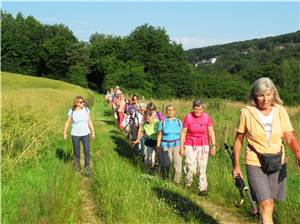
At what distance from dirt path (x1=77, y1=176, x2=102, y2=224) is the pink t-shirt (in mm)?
2118

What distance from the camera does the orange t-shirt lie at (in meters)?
5.42

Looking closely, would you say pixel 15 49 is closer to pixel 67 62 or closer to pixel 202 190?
pixel 67 62

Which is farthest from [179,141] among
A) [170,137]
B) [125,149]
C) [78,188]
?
[125,149]

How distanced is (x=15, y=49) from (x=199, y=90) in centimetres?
3638

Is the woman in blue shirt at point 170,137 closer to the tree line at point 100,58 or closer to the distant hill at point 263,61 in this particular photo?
the tree line at point 100,58

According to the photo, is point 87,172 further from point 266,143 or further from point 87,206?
point 266,143

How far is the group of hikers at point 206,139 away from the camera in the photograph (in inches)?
212

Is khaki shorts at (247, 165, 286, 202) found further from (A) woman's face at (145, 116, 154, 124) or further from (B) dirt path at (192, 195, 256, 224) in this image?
(A) woman's face at (145, 116, 154, 124)

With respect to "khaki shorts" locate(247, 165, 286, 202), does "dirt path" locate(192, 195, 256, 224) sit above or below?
below

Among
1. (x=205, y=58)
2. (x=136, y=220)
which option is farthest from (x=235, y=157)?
(x=205, y=58)

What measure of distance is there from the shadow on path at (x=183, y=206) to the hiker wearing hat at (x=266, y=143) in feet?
5.17

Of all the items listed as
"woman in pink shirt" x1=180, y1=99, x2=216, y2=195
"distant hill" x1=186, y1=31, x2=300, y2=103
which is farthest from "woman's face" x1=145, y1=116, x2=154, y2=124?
"distant hill" x1=186, y1=31, x2=300, y2=103

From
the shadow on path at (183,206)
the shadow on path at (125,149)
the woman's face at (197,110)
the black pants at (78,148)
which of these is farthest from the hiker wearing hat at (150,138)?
the shadow on path at (183,206)

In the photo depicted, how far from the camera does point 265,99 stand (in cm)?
534
